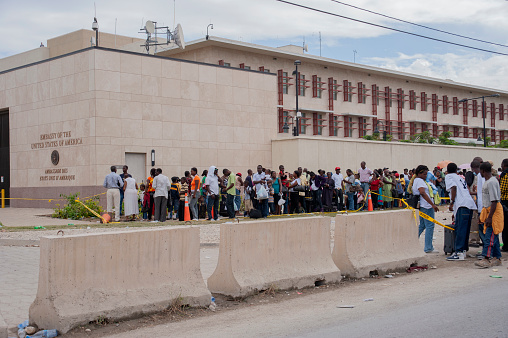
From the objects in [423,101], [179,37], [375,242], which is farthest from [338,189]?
[423,101]

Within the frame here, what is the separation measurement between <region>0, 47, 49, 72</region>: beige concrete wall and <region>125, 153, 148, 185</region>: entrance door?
27.0 meters

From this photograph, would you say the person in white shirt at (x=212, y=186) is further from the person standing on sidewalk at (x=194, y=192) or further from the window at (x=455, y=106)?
the window at (x=455, y=106)

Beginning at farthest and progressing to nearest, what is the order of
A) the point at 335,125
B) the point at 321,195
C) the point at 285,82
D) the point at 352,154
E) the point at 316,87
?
the point at 335,125 < the point at 316,87 < the point at 285,82 < the point at 352,154 < the point at 321,195

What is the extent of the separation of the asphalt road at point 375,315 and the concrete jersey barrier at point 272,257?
310mm

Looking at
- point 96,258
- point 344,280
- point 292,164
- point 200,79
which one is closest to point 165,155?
point 200,79

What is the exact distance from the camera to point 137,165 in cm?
2700

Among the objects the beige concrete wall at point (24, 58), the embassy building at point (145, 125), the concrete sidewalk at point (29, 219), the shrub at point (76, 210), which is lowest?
the concrete sidewalk at point (29, 219)

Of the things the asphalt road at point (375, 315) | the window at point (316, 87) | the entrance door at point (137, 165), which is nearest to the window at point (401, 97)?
the window at point (316, 87)

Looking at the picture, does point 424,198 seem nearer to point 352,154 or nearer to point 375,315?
point 375,315

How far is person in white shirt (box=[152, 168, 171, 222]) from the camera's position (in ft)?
61.5

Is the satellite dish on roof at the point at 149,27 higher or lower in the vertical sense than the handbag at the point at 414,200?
higher

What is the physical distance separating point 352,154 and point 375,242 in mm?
23183

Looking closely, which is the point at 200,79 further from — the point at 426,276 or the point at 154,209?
the point at 426,276

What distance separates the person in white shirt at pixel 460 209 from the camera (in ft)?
38.4
